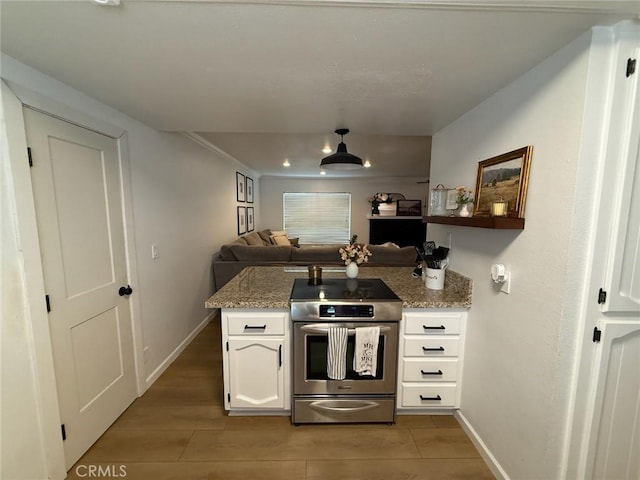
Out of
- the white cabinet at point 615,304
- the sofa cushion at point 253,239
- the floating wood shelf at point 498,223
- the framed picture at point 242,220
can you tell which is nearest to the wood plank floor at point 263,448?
the white cabinet at point 615,304

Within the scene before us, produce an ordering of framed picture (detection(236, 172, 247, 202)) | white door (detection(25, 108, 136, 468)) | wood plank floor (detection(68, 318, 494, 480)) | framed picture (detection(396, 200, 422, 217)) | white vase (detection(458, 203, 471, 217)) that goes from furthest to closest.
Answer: framed picture (detection(396, 200, 422, 217))
framed picture (detection(236, 172, 247, 202))
white vase (detection(458, 203, 471, 217))
wood plank floor (detection(68, 318, 494, 480))
white door (detection(25, 108, 136, 468))

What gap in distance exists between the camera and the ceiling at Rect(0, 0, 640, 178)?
2.91ft

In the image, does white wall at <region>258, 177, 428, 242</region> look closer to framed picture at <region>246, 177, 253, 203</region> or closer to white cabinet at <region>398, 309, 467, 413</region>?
framed picture at <region>246, 177, 253, 203</region>

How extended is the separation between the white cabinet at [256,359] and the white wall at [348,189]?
4956 mm

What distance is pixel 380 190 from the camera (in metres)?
6.64

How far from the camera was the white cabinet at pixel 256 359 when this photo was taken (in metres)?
1.78

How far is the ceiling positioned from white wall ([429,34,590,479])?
6.1 inches

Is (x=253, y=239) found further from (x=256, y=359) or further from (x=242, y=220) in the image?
(x=256, y=359)

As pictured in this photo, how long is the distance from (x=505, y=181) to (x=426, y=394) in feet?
4.99

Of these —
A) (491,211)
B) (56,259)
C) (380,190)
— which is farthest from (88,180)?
(380,190)

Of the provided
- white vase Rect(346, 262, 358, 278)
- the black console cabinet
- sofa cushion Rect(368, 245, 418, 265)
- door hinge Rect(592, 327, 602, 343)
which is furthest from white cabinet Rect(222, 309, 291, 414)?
the black console cabinet

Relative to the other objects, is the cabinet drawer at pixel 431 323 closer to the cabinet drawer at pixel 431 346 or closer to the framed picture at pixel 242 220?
the cabinet drawer at pixel 431 346

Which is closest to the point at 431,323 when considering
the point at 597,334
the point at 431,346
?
the point at 431,346

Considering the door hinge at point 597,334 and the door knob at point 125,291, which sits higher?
the door hinge at point 597,334
